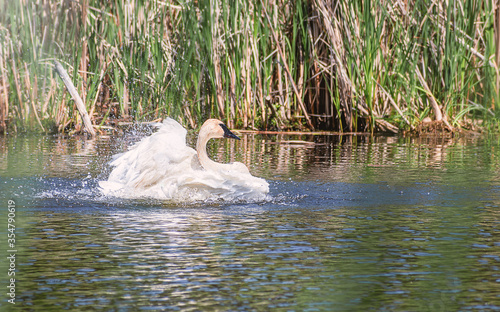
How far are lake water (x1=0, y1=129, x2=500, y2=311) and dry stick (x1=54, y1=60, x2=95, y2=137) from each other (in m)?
2.78

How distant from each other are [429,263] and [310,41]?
8.73m

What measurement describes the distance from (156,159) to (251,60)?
18.1 ft

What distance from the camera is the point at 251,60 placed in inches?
494

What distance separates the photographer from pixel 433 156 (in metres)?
10.2

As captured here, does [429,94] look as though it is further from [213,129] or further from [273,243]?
[273,243]

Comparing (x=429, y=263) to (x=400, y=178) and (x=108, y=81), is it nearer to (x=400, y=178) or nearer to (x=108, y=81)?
(x=400, y=178)

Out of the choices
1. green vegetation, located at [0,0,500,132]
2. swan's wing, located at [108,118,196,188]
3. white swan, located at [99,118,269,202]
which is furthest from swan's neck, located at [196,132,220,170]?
green vegetation, located at [0,0,500,132]

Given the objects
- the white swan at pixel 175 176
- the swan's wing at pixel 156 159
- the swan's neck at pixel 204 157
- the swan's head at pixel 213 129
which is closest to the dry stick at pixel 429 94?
the swan's head at pixel 213 129

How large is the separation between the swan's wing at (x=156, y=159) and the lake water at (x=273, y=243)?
14.0 inches

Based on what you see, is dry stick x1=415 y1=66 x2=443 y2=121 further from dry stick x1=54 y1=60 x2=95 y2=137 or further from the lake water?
dry stick x1=54 y1=60 x2=95 y2=137

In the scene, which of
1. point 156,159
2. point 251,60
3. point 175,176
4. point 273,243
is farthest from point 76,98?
point 273,243

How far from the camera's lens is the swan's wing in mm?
7188

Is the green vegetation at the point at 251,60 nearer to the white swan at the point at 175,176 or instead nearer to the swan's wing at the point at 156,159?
the swan's wing at the point at 156,159

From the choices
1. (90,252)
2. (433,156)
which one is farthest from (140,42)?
(90,252)
